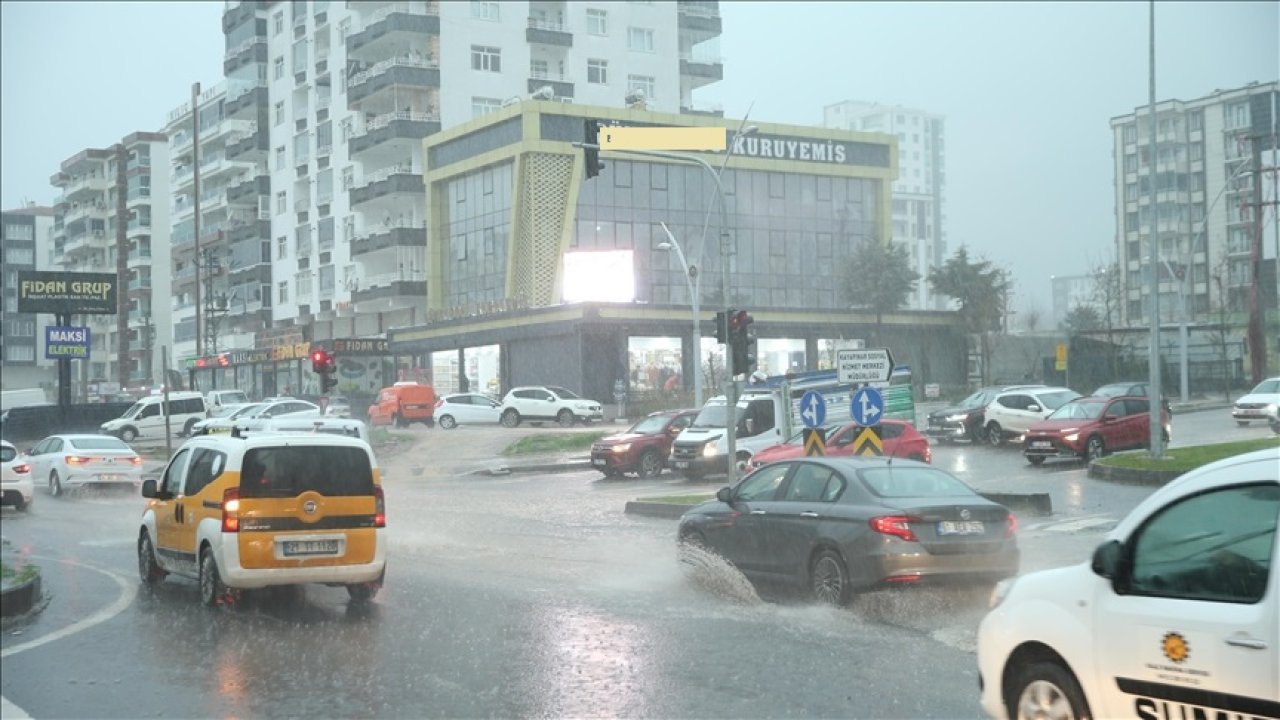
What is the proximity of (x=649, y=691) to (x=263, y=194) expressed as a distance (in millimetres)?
81308

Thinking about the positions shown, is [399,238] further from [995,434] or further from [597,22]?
[995,434]

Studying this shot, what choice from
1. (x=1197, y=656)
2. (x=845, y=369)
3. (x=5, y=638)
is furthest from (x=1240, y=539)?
(x=845, y=369)

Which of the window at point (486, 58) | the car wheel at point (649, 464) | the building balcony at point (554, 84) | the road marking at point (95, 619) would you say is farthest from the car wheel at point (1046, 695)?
the building balcony at point (554, 84)

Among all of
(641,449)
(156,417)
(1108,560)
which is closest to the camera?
(1108,560)

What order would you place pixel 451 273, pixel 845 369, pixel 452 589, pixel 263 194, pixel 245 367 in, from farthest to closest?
pixel 263 194 < pixel 451 273 < pixel 245 367 < pixel 845 369 < pixel 452 589

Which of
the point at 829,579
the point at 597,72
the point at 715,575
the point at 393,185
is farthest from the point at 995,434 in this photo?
the point at 597,72

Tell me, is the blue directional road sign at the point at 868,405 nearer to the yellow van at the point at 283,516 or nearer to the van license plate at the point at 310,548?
the yellow van at the point at 283,516

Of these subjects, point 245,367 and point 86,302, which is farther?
point 245,367

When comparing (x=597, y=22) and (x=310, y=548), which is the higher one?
(x=597, y=22)

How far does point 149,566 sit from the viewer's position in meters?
13.1

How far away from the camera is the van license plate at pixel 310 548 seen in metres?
11.1

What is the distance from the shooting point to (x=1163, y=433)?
87.6 ft

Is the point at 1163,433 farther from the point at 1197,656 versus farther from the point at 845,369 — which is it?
the point at 1197,656

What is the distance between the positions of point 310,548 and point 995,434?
27.4 metres
